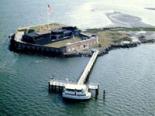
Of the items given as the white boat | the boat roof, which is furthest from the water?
the boat roof

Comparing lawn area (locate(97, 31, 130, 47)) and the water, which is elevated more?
lawn area (locate(97, 31, 130, 47))

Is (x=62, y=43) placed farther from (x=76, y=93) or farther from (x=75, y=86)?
(x=76, y=93)

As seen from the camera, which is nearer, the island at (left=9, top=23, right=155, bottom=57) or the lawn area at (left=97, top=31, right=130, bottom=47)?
the island at (left=9, top=23, right=155, bottom=57)

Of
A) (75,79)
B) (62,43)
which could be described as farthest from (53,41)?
(75,79)

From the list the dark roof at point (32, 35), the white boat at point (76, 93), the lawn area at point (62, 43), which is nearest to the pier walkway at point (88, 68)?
the white boat at point (76, 93)

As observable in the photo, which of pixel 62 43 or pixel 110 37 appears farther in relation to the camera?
pixel 110 37

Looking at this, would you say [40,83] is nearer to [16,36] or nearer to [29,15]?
[16,36]

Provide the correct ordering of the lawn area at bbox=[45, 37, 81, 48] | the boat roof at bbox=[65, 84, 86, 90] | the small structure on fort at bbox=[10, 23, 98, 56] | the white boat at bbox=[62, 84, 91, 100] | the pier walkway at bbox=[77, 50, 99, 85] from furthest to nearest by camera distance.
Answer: the lawn area at bbox=[45, 37, 81, 48] < the small structure on fort at bbox=[10, 23, 98, 56] < the pier walkway at bbox=[77, 50, 99, 85] < the boat roof at bbox=[65, 84, 86, 90] < the white boat at bbox=[62, 84, 91, 100]

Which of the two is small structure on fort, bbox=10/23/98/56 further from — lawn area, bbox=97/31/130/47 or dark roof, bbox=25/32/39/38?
lawn area, bbox=97/31/130/47
